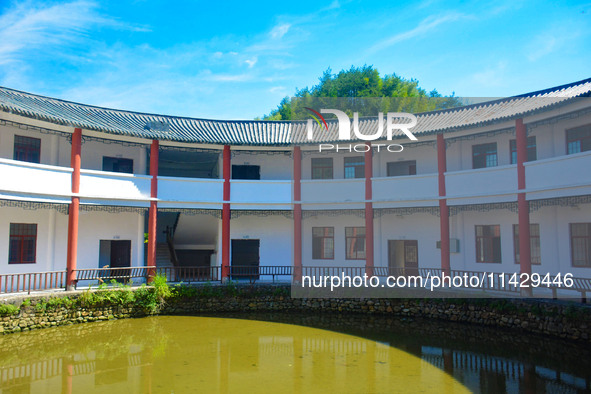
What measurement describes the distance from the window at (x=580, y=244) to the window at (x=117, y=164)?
15.6m

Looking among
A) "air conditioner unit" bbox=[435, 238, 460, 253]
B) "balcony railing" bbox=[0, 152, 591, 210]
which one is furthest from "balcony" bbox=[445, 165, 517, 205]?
"air conditioner unit" bbox=[435, 238, 460, 253]

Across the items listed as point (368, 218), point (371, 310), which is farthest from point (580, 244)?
point (371, 310)

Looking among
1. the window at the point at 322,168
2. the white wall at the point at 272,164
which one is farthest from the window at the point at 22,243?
the window at the point at 322,168

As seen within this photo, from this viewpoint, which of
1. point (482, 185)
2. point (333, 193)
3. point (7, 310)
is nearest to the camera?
point (7, 310)

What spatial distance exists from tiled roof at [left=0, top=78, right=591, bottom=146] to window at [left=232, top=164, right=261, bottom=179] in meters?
1.40

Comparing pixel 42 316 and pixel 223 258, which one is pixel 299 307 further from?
pixel 42 316

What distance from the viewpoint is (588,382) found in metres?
8.88

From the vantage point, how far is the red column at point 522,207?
13469 mm

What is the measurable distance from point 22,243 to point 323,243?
1097 cm

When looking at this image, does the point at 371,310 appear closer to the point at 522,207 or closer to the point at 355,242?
the point at 355,242

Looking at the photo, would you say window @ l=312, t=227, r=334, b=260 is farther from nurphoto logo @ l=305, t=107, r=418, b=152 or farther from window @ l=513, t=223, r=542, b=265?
window @ l=513, t=223, r=542, b=265

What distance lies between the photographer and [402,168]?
1841cm

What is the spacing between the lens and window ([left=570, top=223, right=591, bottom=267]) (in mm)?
13883

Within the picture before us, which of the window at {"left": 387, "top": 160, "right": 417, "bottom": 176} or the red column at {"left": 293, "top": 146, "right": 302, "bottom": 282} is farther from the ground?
the window at {"left": 387, "top": 160, "right": 417, "bottom": 176}
